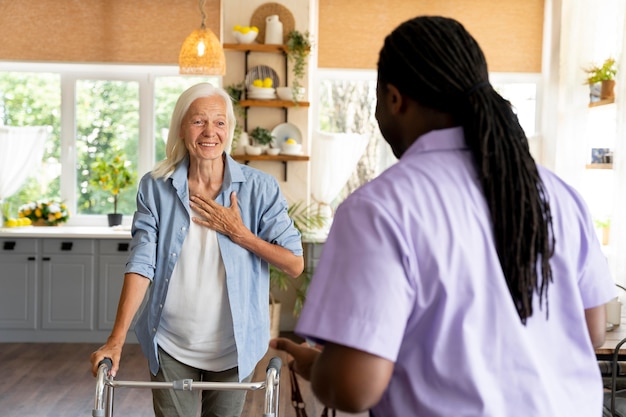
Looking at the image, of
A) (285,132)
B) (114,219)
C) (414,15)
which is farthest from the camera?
(114,219)

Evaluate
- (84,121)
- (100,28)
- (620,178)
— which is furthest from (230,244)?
(84,121)

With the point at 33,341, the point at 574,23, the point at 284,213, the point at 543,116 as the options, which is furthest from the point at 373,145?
the point at 284,213

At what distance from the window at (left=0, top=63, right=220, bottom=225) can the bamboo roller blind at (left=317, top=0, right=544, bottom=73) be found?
47.8 inches

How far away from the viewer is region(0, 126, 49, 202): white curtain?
6.69m

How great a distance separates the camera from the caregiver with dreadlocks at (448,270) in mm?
1074

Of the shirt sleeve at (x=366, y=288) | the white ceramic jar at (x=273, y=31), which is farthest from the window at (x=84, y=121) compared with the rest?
the shirt sleeve at (x=366, y=288)

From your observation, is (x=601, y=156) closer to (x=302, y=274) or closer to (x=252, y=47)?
(x=302, y=274)

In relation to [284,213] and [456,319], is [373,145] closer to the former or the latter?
[284,213]

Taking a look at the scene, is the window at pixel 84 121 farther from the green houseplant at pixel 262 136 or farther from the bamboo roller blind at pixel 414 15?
the bamboo roller blind at pixel 414 15

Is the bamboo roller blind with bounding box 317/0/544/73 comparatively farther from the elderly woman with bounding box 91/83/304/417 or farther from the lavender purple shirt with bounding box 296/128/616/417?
the lavender purple shirt with bounding box 296/128/616/417

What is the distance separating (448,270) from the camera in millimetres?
1093

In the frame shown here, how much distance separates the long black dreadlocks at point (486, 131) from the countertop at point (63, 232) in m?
5.26

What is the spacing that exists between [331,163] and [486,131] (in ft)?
17.8

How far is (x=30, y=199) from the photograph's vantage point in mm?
6898
